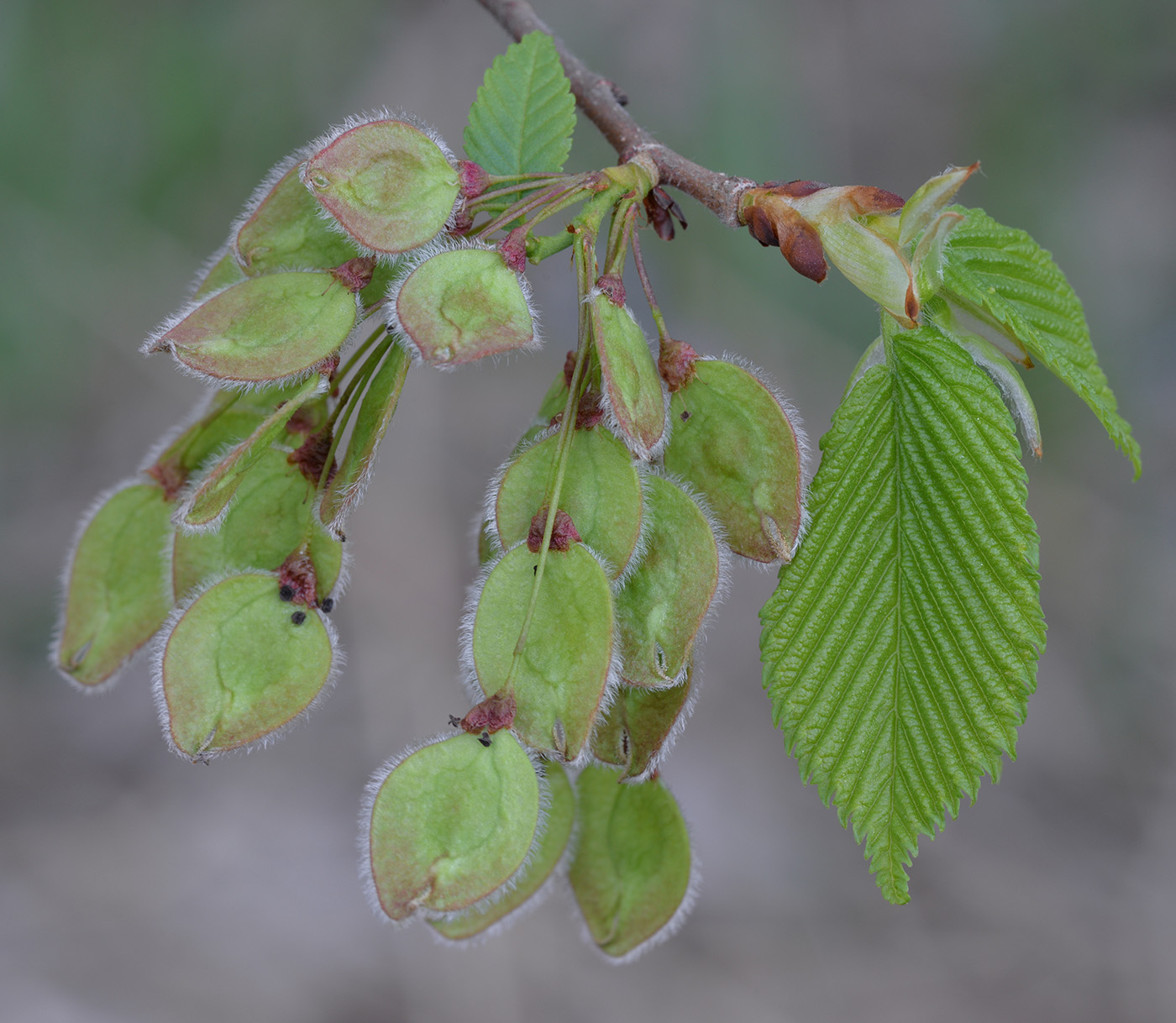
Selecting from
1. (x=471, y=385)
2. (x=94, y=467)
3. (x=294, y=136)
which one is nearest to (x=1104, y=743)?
(x=471, y=385)

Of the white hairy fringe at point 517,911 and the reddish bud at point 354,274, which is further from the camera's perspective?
the white hairy fringe at point 517,911

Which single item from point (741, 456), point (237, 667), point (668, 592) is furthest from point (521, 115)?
point (237, 667)

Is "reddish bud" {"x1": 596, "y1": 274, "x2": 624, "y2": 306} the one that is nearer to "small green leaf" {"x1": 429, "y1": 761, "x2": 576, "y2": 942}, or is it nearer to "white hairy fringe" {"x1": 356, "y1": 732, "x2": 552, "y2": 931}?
"white hairy fringe" {"x1": 356, "y1": 732, "x2": 552, "y2": 931}

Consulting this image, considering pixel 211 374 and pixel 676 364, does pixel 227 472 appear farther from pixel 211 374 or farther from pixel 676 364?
pixel 676 364

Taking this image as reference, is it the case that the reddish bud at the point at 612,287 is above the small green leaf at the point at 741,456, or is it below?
above

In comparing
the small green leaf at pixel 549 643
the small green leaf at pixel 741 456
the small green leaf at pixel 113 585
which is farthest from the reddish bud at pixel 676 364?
the small green leaf at pixel 113 585

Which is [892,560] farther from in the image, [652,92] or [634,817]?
[652,92]

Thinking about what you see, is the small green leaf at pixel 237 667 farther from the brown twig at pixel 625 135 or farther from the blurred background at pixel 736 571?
the blurred background at pixel 736 571
